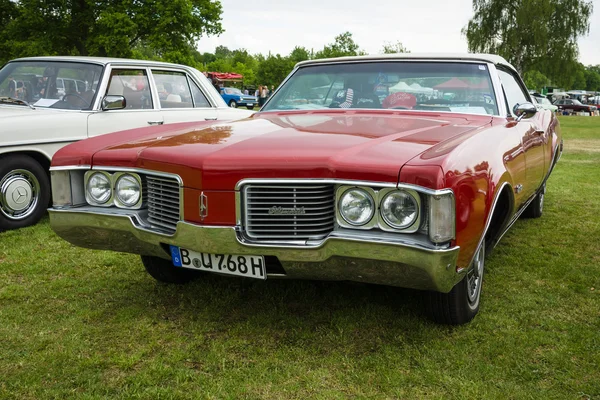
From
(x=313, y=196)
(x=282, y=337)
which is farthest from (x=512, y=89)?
(x=282, y=337)

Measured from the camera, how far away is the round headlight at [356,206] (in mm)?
2704

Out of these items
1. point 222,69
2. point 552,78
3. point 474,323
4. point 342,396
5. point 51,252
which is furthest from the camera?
point 222,69

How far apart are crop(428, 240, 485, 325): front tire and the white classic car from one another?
400 cm

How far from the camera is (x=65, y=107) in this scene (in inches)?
236

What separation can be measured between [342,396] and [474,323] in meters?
1.12

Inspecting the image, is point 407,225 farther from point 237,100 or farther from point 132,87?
point 237,100

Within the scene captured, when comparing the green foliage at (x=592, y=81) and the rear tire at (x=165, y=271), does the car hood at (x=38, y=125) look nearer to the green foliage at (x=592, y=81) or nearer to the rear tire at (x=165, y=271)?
the rear tire at (x=165, y=271)

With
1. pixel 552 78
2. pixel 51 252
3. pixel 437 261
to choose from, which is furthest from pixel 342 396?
pixel 552 78

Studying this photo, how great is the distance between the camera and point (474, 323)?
333 cm

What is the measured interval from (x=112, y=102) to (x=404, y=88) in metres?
3.10

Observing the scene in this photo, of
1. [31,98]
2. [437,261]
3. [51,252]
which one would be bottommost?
[51,252]

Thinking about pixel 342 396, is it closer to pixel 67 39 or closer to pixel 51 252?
pixel 51 252

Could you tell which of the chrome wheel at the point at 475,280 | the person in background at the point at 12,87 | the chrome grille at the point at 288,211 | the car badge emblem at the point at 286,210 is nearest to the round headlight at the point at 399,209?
the chrome grille at the point at 288,211

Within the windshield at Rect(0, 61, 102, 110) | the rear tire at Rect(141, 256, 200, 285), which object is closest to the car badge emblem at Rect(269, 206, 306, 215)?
the rear tire at Rect(141, 256, 200, 285)
